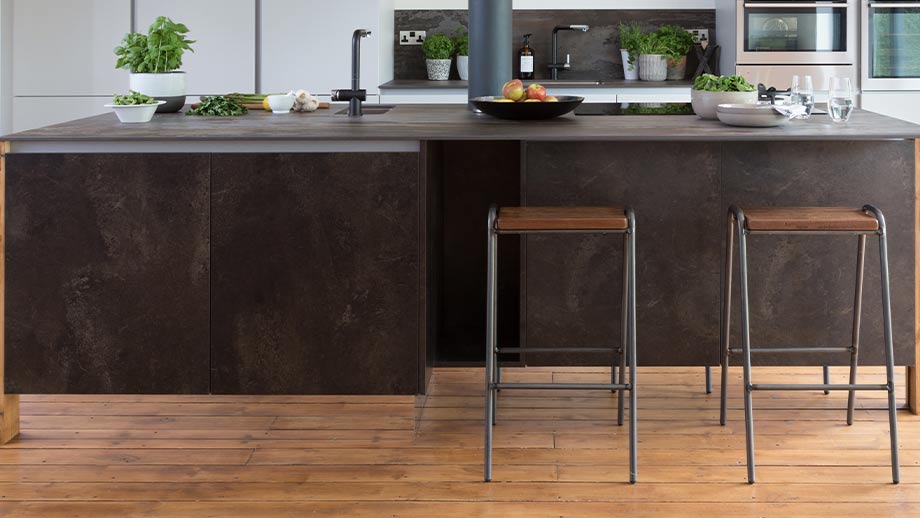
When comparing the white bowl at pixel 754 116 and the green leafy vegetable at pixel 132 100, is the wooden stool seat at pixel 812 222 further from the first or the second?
the green leafy vegetable at pixel 132 100

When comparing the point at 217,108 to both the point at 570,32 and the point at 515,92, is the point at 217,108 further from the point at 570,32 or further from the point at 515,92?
the point at 570,32

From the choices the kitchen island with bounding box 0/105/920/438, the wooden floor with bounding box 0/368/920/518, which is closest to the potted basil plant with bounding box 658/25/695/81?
the wooden floor with bounding box 0/368/920/518

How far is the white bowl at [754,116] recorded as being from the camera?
364 cm

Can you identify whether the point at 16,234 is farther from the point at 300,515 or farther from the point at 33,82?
the point at 33,82

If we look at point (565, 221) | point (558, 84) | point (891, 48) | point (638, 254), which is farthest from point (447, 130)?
point (891, 48)

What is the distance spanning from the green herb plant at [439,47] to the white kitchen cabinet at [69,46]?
1669 millimetres

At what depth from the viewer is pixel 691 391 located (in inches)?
163

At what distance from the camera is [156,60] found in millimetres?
4277

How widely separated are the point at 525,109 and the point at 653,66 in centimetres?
294

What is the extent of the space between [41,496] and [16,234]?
0.82 meters

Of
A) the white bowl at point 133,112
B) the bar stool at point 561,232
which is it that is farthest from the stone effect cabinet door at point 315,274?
the white bowl at point 133,112

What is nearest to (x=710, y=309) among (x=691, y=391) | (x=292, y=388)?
(x=691, y=391)

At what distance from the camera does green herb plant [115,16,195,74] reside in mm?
4254

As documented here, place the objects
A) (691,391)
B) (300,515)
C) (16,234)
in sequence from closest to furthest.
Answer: (300,515)
(16,234)
(691,391)
